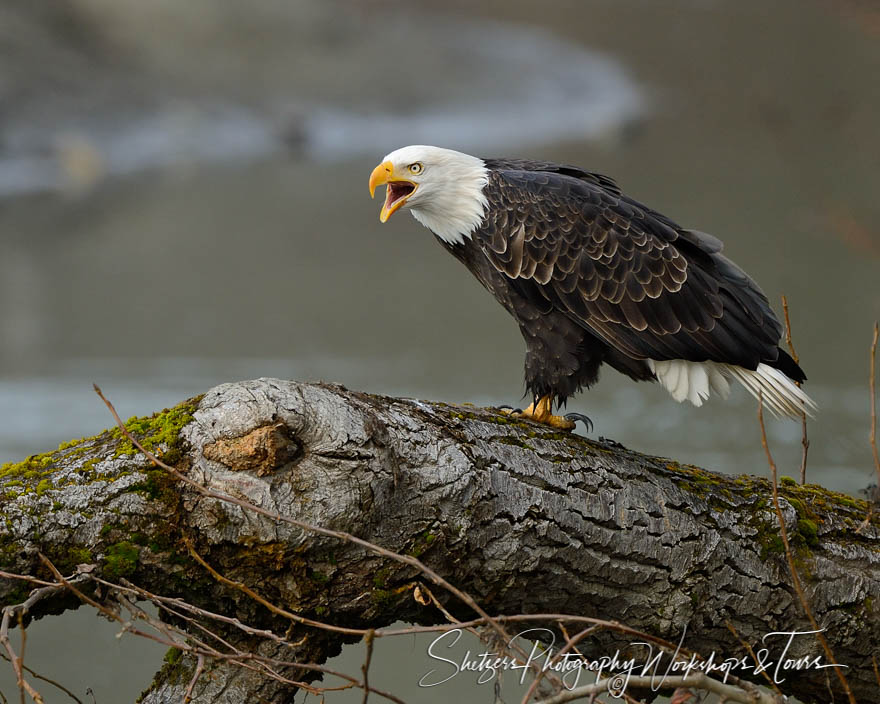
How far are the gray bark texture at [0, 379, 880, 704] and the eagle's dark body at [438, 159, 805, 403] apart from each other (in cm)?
36

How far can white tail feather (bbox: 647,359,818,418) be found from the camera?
2967 mm

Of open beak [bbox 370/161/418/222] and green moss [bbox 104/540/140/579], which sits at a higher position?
open beak [bbox 370/161/418/222]

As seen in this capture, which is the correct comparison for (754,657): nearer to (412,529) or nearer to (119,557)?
(412,529)

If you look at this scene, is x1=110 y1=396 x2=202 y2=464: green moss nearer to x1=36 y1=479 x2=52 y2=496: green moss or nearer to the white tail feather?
x1=36 y1=479 x2=52 y2=496: green moss

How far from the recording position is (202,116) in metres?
16.7

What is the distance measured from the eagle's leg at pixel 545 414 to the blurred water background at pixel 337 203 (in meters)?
1.80

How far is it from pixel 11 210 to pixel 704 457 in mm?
Result: 10818

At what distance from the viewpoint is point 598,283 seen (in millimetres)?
2986

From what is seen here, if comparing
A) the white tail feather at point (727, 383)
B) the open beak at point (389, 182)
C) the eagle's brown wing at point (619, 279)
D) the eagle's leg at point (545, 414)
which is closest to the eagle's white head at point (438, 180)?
the open beak at point (389, 182)

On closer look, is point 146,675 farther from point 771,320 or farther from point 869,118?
point 869,118

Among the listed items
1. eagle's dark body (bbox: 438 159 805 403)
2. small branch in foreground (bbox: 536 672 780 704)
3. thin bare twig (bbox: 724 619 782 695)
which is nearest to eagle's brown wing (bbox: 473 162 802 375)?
eagle's dark body (bbox: 438 159 805 403)

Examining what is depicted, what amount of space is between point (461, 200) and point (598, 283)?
0.50m

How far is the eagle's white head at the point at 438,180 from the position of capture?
310 centimetres

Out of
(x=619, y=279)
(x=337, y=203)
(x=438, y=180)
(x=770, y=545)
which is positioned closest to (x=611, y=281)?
(x=619, y=279)
